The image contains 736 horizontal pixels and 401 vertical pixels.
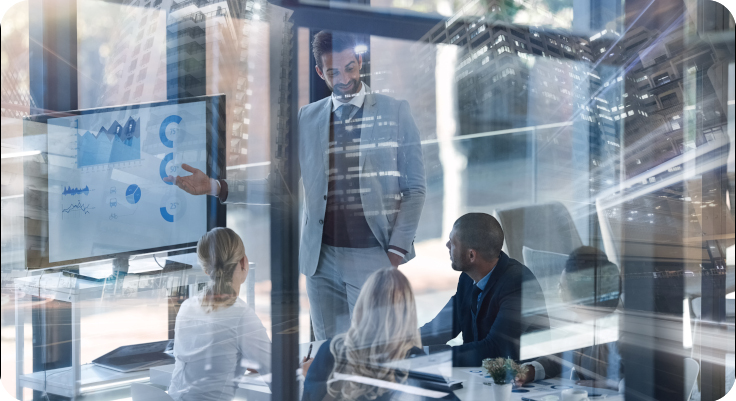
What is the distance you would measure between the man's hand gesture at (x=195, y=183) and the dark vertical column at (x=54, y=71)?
545 millimetres

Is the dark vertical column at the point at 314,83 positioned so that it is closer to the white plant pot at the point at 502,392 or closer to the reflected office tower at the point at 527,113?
the reflected office tower at the point at 527,113

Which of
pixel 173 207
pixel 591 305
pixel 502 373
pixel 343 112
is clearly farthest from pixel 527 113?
pixel 173 207

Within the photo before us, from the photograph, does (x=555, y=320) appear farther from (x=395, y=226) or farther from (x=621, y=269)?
(x=395, y=226)

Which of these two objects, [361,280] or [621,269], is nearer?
[361,280]

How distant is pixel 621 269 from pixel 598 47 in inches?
35.1

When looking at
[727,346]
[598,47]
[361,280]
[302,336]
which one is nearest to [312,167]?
[361,280]

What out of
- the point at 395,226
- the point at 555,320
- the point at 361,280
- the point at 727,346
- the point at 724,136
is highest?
the point at 724,136

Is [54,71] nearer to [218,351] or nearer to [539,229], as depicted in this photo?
[218,351]

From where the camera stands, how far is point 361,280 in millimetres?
1562

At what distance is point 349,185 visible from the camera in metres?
1.57

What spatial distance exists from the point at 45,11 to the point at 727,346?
304 cm

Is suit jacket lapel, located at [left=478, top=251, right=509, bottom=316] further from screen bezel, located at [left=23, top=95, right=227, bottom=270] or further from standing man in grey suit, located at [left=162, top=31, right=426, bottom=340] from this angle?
screen bezel, located at [left=23, top=95, right=227, bottom=270]

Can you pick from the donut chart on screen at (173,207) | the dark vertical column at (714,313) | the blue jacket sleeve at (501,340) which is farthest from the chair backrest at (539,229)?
the donut chart on screen at (173,207)

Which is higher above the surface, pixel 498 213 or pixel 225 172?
pixel 225 172
